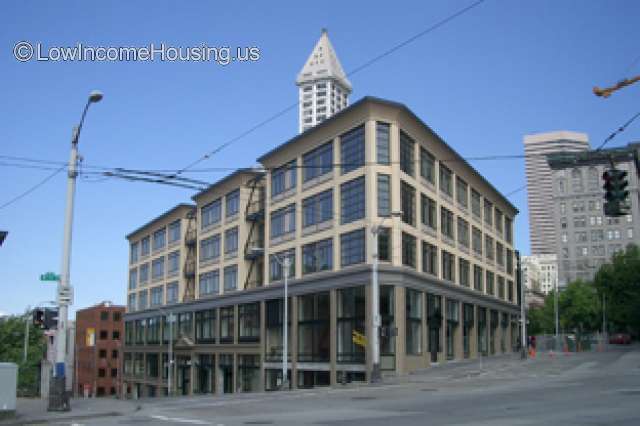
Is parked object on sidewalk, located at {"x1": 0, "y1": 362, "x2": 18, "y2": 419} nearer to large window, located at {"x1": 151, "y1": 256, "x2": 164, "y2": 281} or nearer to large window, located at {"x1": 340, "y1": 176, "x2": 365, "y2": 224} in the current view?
large window, located at {"x1": 340, "y1": 176, "x2": 365, "y2": 224}

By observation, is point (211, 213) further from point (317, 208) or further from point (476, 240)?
point (476, 240)

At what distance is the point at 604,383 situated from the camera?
29375mm

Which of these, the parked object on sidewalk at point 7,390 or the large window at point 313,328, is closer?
the parked object on sidewalk at point 7,390

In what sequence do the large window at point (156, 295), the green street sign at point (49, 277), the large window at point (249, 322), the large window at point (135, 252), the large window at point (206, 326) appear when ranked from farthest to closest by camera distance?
the large window at point (135, 252)
the large window at point (156, 295)
the large window at point (206, 326)
the large window at point (249, 322)
the green street sign at point (49, 277)

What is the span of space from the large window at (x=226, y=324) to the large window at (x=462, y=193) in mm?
24163

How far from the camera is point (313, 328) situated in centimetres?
5228

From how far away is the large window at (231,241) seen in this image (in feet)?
221

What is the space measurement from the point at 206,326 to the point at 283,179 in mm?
22010

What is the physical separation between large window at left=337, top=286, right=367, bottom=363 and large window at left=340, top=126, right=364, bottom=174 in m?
8.72

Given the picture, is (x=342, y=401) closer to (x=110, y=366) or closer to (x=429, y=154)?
(x=429, y=154)

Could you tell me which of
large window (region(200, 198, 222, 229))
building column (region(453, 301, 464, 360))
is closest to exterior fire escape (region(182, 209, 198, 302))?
large window (region(200, 198, 222, 229))

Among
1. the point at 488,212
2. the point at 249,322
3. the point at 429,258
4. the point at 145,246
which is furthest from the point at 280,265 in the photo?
the point at 145,246

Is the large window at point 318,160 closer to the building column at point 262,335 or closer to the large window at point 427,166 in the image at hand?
the large window at point 427,166

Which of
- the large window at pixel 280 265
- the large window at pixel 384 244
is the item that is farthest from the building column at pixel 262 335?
the large window at pixel 384 244
